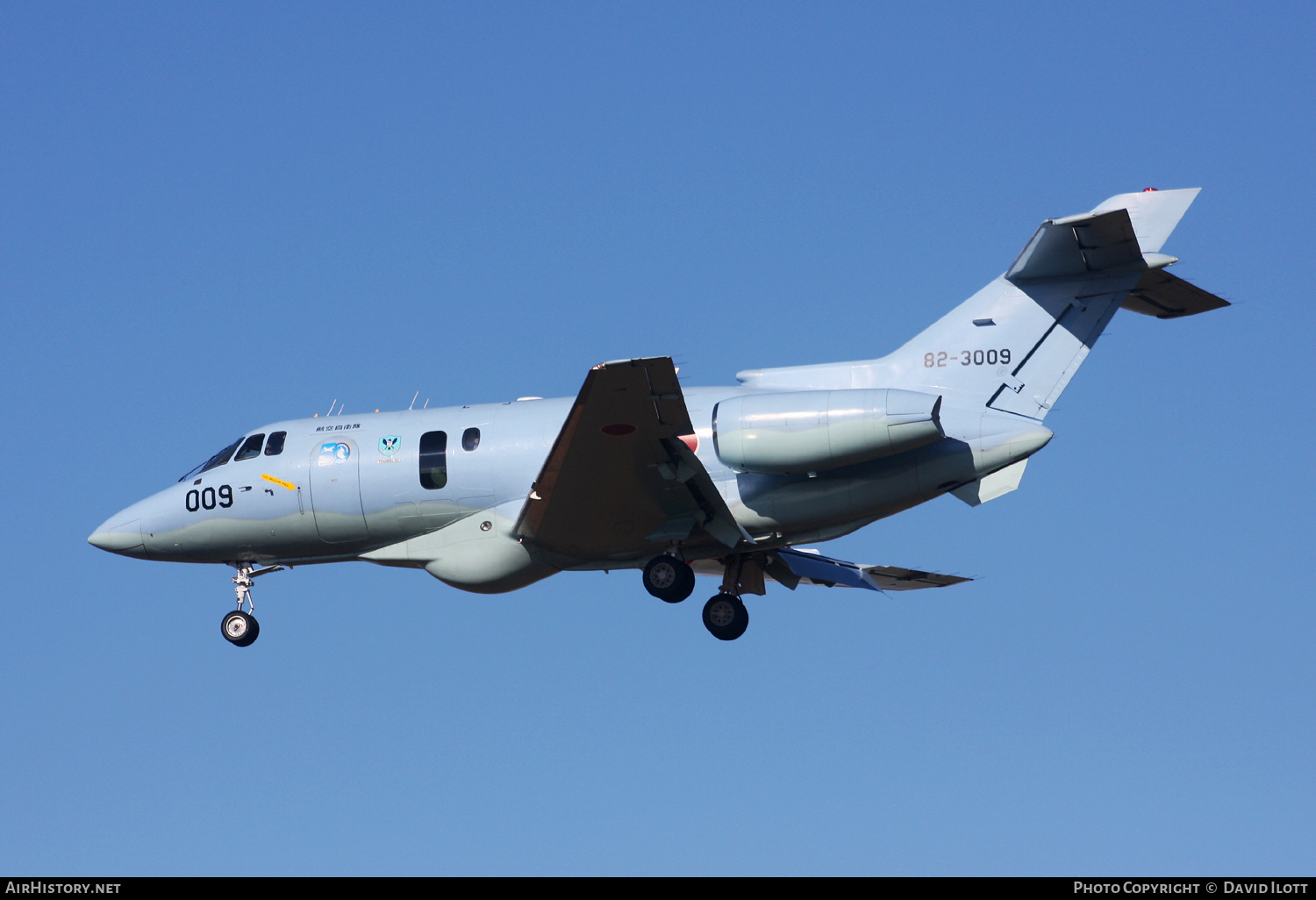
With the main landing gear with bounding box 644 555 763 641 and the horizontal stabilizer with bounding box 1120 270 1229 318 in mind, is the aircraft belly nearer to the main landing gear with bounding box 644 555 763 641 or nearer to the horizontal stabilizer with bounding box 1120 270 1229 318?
the main landing gear with bounding box 644 555 763 641

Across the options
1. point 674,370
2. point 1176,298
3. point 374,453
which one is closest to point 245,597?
point 374,453

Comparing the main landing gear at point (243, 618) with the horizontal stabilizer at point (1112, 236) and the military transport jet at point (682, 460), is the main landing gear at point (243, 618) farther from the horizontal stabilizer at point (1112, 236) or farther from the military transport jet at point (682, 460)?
the horizontal stabilizer at point (1112, 236)

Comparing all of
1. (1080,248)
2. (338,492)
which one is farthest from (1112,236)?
(338,492)

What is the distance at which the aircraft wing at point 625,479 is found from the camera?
2177 centimetres

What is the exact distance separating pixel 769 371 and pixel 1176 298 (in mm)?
6602

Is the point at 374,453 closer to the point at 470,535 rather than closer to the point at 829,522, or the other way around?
the point at 470,535

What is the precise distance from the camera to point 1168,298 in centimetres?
2383

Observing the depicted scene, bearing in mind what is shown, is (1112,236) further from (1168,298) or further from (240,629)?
(240,629)

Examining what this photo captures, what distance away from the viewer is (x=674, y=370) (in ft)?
69.9

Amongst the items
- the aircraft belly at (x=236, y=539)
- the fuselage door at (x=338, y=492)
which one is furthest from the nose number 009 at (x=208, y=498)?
the fuselage door at (x=338, y=492)

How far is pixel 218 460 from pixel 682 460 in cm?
959

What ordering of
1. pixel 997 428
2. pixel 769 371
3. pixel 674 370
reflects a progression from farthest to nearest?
pixel 769 371 → pixel 997 428 → pixel 674 370

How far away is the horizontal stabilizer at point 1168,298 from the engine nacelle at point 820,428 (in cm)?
374
